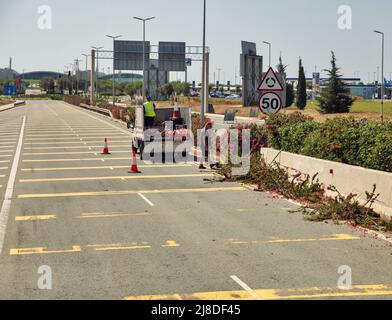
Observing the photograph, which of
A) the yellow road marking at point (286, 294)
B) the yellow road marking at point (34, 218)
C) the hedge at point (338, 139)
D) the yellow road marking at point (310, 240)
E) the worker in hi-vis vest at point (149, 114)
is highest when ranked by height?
the worker in hi-vis vest at point (149, 114)

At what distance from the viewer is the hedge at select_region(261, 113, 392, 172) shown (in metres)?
13.8

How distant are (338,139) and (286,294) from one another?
807 centimetres

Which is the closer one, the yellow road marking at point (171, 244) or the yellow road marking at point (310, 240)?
the yellow road marking at point (171, 244)

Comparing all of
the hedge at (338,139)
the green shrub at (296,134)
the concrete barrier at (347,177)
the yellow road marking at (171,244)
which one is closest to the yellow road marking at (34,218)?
the yellow road marking at (171,244)

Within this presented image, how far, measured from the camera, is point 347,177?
14.4m

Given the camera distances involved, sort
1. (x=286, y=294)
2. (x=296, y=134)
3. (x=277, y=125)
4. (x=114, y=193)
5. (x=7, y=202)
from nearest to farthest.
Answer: (x=286, y=294)
(x=7, y=202)
(x=114, y=193)
(x=296, y=134)
(x=277, y=125)

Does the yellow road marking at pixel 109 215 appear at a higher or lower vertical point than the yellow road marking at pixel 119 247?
higher

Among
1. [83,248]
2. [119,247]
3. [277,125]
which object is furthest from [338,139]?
[83,248]

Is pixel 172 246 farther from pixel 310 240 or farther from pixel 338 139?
pixel 338 139

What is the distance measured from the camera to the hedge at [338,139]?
13.8 meters

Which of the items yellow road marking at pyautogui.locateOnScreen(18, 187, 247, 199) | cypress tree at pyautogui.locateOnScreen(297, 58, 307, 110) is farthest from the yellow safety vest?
cypress tree at pyautogui.locateOnScreen(297, 58, 307, 110)

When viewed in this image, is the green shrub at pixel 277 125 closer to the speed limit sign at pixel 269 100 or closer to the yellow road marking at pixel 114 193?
the speed limit sign at pixel 269 100

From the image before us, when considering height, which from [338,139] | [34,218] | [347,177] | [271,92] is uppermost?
[271,92]

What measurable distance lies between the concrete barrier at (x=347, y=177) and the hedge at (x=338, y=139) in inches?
14.8
